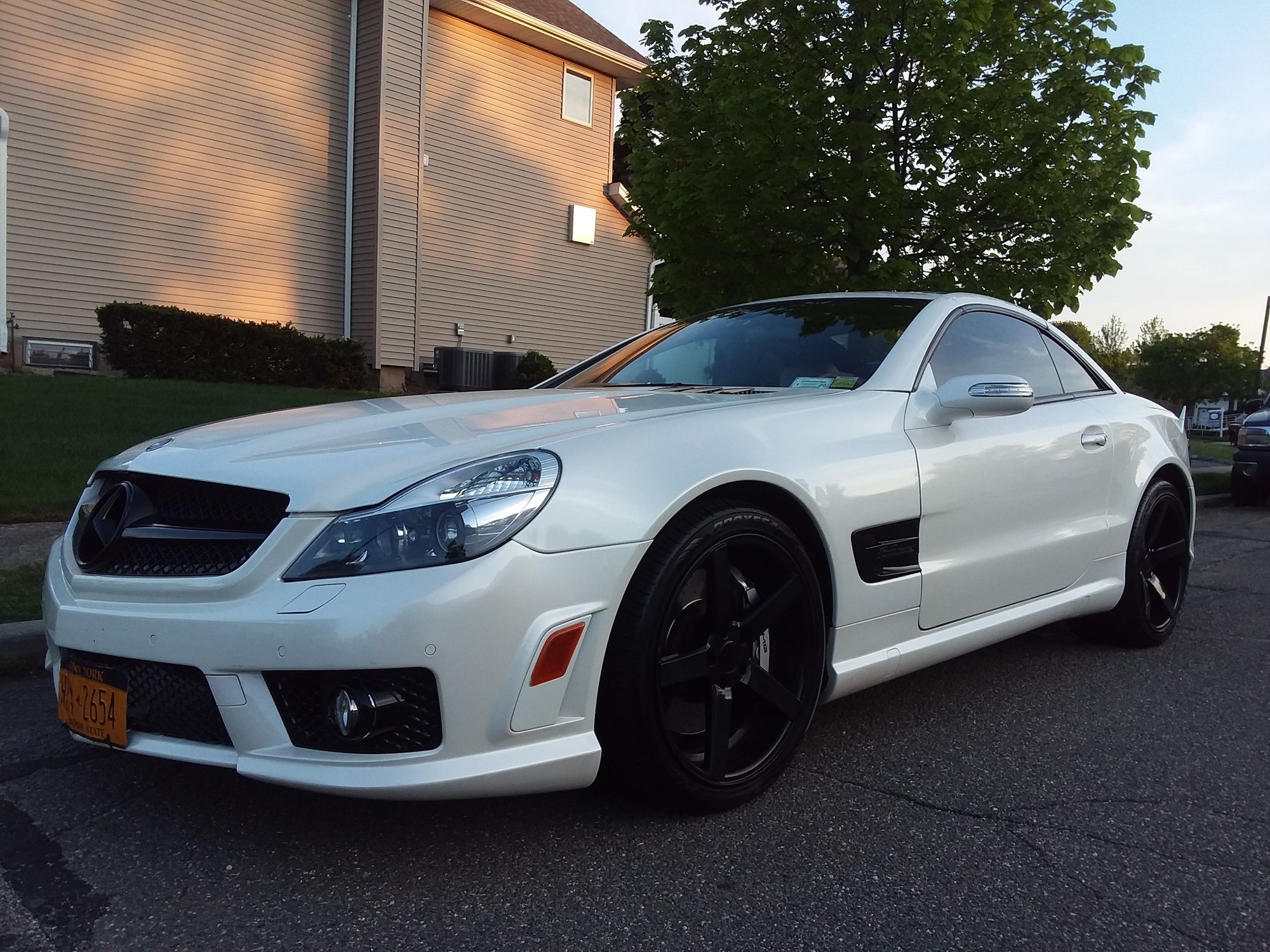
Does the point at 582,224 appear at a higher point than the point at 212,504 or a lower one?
higher

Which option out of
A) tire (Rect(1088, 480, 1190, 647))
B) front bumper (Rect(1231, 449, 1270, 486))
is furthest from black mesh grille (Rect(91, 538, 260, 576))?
front bumper (Rect(1231, 449, 1270, 486))

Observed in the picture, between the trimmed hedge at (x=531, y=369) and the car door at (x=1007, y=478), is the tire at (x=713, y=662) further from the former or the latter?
the trimmed hedge at (x=531, y=369)

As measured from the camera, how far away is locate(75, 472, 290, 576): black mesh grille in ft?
7.64

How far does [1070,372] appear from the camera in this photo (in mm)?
4332

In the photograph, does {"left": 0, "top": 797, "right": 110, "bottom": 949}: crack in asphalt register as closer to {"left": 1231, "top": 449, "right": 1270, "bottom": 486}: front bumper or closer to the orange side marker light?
the orange side marker light

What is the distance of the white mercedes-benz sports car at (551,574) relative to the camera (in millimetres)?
2186

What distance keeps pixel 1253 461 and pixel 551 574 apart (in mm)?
10713

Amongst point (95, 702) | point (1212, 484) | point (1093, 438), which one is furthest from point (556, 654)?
point (1212, 484)

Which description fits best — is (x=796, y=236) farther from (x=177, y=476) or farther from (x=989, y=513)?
(x=177, y=476)

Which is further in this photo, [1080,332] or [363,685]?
[1080,332]

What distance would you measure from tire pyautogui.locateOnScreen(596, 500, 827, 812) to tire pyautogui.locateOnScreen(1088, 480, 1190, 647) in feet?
6.95

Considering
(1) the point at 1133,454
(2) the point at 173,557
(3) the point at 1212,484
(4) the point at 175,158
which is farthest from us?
(4) the point at 175,158

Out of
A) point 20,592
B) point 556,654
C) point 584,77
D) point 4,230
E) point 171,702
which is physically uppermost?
point 584,77

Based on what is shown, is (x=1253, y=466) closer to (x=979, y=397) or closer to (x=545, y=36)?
(x=979, y=397)
